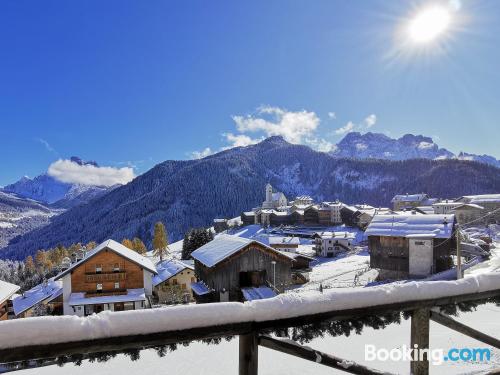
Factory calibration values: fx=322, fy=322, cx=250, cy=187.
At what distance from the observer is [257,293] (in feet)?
83.5

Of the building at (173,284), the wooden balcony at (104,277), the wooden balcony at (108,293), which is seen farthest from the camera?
the building at (173,284)

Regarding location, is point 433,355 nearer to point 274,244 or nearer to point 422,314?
point 422,314

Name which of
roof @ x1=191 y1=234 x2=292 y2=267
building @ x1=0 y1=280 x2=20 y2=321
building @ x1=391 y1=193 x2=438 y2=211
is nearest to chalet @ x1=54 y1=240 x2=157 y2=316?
building @ x1=0 y1=280 x2=20 y2=321

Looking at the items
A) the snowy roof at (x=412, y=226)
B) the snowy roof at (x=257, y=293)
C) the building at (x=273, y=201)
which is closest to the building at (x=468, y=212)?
the snowy roof at (x=412, y=226)

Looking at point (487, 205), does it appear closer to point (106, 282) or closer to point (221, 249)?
point (221, 249)

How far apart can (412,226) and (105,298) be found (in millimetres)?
31387

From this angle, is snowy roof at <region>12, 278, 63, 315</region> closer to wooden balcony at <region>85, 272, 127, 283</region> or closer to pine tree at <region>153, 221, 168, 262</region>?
wooden balcony at <region>85, 272, 127, 283</region>

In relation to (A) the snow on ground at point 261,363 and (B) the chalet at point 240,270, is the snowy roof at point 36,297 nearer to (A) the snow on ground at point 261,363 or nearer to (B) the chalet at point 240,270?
(B) the chalet at point 240,270

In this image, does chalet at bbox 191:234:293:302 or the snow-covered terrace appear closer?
the snow-covered terrace

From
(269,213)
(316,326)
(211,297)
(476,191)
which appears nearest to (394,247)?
(211,297)

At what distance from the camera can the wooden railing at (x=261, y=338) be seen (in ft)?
6.01

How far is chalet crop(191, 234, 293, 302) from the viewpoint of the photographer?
26109mm

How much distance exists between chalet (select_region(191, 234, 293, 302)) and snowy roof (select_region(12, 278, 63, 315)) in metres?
18.7

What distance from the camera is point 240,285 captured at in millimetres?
26547
